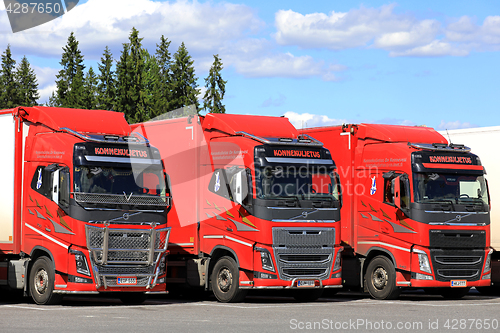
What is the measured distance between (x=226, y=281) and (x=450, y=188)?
5629 millimetres

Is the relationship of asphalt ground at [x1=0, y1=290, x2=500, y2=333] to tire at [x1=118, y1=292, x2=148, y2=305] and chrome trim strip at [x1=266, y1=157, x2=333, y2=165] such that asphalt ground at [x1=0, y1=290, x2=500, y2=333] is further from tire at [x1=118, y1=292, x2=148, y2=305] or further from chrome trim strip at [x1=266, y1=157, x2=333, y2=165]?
chrome trim strip at [x1=266, y1=157, x2=333, y2=165]

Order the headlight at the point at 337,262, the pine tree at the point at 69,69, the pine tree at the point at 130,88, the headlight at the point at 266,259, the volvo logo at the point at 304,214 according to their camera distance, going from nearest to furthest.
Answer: the headlight at the point at 266,259 < the volvo logo at the point at 304,214 < the headlight at the point at 337,262 < the pine tree at the point at 130,88 < the pine tree at the point at 69,69

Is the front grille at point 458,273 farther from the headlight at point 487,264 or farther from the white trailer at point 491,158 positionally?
the white trailer at point 491,158

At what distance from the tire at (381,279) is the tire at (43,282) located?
734 cm

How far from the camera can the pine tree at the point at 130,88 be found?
6119 cm

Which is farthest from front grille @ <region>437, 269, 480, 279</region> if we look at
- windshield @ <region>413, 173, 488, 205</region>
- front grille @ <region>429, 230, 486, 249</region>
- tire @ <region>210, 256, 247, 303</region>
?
tire @ <region>210, 256, 247, 303</region>

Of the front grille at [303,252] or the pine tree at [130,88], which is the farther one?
the pine tree at [130,88]

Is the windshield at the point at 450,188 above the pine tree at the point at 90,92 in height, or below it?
below

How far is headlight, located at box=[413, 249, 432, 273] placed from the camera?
1789cm

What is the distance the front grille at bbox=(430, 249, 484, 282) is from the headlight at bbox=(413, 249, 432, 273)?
142 mm

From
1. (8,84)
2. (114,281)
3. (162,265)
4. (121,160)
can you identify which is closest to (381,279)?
(162,265)

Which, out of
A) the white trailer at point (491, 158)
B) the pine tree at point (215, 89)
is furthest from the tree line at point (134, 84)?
the white trailer at point (491, 158)

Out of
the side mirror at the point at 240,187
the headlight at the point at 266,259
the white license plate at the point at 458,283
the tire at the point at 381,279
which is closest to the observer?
the headlight at the point at 266,259

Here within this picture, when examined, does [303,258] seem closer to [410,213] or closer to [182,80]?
[410,213]
